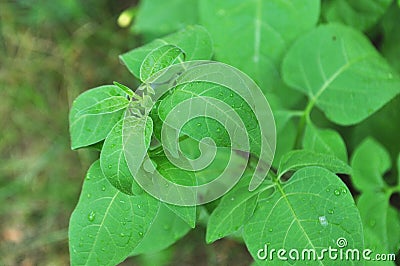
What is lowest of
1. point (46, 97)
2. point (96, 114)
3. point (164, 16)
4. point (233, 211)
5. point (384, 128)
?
point (46, 97)

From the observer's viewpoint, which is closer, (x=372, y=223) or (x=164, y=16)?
(x=372, y=223)

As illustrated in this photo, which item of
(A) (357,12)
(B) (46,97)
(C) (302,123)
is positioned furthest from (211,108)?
(B) (46,97)

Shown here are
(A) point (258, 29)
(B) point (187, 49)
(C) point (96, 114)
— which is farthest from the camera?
(A) point (258, 29)

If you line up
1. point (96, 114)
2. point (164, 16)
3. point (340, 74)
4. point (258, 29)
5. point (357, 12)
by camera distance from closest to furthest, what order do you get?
1. point (96, 114)
2. point (340, 74)
3. point (258, 29)
4. point (357, 12)
5. point (164, 16)

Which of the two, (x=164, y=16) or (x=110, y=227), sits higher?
(x=110, y=227)

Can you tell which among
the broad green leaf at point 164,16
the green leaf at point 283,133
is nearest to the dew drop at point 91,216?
the green leaf at point 283,133

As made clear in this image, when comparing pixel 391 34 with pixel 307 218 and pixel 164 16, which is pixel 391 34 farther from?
pixel 307 218

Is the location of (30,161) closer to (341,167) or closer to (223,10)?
(223,10)
